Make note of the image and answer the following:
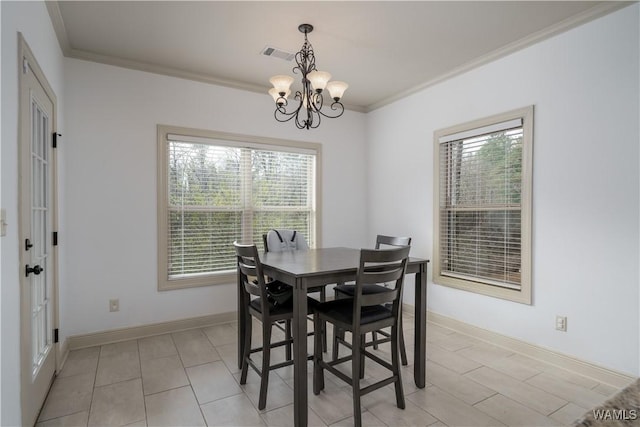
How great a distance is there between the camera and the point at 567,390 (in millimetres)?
2428

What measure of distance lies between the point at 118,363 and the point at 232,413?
1.32 metres

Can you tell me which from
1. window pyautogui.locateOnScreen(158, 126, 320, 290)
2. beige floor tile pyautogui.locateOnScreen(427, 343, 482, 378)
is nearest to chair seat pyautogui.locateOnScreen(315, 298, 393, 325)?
beige floor tile pyautogui.locateOnScreen(427, 343, 482, 378)

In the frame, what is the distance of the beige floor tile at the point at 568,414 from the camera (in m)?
2.05

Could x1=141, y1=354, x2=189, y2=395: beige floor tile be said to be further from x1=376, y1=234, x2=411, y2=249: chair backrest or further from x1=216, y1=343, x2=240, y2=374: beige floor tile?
x1=376, y1=234, x2=411, y2=249: chair backrest

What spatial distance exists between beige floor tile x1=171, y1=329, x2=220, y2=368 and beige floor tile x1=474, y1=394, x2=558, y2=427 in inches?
81.2

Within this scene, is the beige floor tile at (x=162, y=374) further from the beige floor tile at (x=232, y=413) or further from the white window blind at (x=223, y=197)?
the white window blind at (x=223, y=197)

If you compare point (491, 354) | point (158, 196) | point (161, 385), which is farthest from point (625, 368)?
point (158, 196)

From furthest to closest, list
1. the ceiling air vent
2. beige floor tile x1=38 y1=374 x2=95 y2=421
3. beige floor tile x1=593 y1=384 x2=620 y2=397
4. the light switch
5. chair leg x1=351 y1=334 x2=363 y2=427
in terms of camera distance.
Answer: the ceiling air vent, beige floor tile x1=593 y1=384 x2=620 y2=397, beige floor tile x1=38 y1=374 x2=95 y2=421, chair leg x1=351 y1=334 x2=363 y2=427, the light switch

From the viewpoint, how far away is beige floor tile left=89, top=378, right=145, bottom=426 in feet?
6.84

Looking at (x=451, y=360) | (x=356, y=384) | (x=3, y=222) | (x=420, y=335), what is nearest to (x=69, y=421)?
(x=3, y=222)

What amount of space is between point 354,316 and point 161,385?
1.52 m

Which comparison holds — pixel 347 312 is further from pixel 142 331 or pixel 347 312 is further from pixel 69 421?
pixel 142 331

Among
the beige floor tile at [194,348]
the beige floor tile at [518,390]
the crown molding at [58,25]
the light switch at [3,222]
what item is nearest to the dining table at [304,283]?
the beige floor tile at [194,348]

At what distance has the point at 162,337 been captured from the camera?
346 cm
